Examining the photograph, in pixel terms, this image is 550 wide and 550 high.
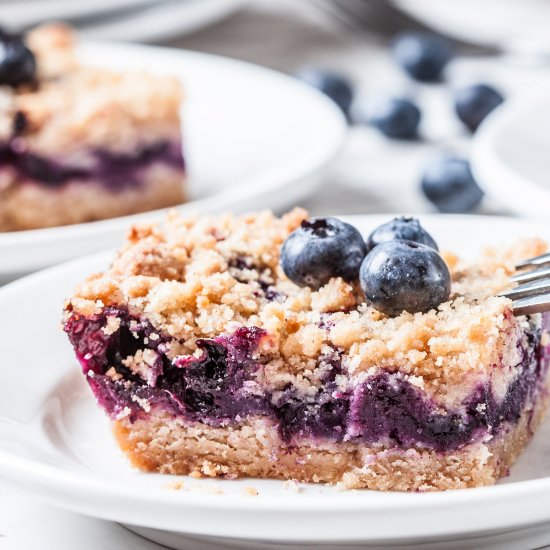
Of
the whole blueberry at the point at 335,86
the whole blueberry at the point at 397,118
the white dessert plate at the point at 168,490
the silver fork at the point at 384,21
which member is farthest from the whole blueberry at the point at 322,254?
the silver fork at the point at 384,21

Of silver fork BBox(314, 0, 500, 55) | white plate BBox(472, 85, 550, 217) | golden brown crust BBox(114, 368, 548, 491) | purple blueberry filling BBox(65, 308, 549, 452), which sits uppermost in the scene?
purple blueberry filling BBox(65, 308, 549, 452)

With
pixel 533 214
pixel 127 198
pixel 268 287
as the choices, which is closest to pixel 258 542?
pixel 268 287

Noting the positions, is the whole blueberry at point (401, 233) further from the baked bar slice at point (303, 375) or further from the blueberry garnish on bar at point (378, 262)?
the baked bar slice at point (303, 375)

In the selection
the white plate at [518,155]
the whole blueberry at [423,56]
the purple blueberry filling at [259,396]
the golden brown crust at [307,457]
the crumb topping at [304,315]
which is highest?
the crumb topping at [304,315]

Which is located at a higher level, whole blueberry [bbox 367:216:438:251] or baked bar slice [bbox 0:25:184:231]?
whole blueberry [bbox 367:216:438:251]

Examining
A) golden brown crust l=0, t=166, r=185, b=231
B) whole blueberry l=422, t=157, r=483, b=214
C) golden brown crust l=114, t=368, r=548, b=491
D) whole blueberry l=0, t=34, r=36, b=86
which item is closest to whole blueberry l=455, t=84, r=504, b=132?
whole blueberry l=422, t=157, r=483, b=214

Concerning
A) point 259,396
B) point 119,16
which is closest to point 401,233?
point 259,396

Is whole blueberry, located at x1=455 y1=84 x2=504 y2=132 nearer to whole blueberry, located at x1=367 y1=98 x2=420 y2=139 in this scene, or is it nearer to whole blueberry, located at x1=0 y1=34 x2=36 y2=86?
whole blueberry, located at x1=367 y1=98 x2=420 y2=139
